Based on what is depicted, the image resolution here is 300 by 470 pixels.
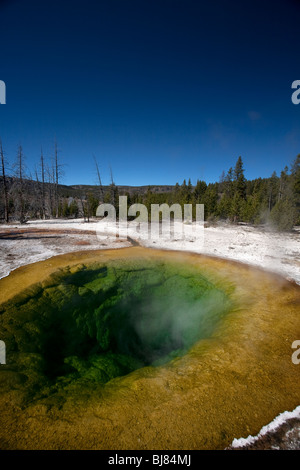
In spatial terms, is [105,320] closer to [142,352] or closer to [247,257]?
[142,352]

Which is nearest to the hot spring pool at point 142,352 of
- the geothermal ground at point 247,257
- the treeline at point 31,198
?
the geothermal ground at point 247,257

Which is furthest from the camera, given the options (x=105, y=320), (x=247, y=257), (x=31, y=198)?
(x=31, y=198)

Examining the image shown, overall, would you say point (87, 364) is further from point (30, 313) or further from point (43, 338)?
point (30, 313)

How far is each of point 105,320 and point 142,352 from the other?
1.86 meters

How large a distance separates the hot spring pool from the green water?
0.04 m

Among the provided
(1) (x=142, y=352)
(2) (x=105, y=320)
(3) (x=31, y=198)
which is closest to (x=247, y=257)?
(1) (x=142, y=352)

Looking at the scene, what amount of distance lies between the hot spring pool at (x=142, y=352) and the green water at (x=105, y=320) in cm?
4

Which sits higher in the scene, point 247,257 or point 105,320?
point 247,257

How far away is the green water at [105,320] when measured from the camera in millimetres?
4793

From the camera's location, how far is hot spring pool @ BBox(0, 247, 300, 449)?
111 inches

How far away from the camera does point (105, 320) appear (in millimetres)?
7770

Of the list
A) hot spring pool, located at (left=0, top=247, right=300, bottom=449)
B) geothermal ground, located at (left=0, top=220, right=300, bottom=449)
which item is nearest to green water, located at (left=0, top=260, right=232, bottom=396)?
hot spring pool, located at (left=0, top=247, right=300, bottom=449)

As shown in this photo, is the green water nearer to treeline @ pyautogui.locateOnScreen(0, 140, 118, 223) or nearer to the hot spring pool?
the hot spring pool

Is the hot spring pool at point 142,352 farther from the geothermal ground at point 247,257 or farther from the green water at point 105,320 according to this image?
the geothermal ground at point 247,257
